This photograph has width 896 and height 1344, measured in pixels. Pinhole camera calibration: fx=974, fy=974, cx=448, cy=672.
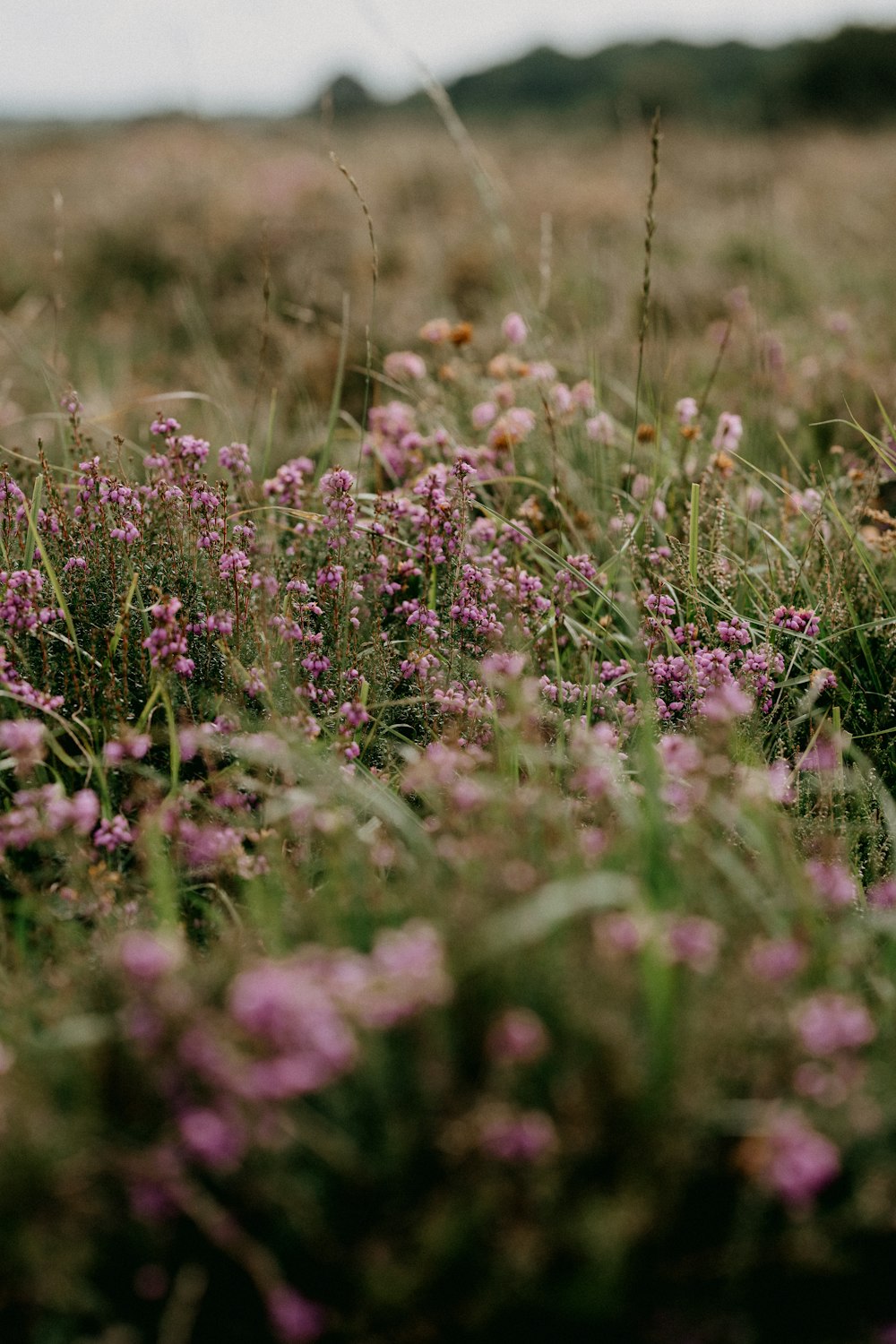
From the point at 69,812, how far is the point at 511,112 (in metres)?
45.6

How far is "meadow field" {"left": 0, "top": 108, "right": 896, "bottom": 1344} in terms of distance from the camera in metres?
1.08

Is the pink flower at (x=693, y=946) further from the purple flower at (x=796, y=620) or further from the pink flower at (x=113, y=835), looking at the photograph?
the purple flower at (x=796, y=620)

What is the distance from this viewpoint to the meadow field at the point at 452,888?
1085 mm

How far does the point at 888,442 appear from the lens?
3.35 m

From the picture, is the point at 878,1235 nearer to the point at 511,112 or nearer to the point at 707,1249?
the point at 707,1249

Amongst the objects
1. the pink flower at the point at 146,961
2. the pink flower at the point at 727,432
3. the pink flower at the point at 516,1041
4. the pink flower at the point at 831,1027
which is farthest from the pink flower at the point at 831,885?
the pink flower at the point at 727,432

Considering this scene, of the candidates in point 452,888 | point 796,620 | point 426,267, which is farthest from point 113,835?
point 426,267

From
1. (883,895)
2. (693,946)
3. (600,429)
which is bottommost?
(883,895)

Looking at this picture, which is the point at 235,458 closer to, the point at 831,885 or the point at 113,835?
the point at 113,835

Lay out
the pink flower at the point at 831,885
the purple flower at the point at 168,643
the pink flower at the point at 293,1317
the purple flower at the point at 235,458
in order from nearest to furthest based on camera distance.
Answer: the pink flower at the point at 293,1317 → the pink flower at the point at 831,885 → the purple flower at the point at 168,643 → the purple flower at the point at 235,458

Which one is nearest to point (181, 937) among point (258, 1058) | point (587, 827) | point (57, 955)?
point (57, 955)

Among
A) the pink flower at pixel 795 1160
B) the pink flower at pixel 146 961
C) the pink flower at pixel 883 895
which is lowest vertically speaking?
the pink flower at pixel 883 895

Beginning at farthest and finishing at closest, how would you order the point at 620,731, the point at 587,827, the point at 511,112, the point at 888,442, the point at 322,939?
the point at 511,112, the point at 888,442, the point at 620,731, the point at 587,827, the point at 322,939

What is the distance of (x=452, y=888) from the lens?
1.44 m
